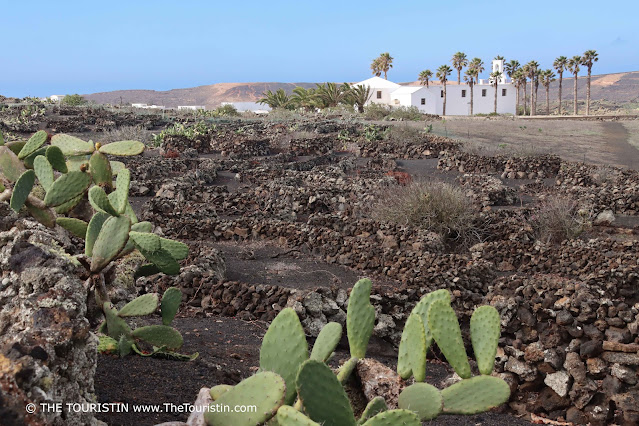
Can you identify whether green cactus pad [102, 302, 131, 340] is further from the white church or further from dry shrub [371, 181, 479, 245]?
the white church

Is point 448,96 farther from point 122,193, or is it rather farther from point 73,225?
point 122,193

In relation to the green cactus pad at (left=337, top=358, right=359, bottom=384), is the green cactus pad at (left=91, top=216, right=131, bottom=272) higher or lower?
higher

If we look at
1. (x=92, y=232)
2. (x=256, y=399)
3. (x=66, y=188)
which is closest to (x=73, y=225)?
(x=66, y=188)

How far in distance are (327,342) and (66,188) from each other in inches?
89.4

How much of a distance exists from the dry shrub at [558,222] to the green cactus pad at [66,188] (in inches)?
291

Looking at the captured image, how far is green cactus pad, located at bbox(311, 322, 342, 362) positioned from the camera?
2.32 meters

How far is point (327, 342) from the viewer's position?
2346mm

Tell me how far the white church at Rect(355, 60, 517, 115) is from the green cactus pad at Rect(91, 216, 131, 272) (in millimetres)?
52449

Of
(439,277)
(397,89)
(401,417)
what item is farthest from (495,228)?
(397,89)

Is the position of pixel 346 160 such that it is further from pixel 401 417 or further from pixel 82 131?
pixel 401 417

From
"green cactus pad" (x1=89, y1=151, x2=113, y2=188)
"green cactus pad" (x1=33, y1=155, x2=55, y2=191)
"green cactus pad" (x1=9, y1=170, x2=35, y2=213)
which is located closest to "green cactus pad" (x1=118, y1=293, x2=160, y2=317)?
"green cactus pad" (x1=9, y1=170, x2=35, y2=213)

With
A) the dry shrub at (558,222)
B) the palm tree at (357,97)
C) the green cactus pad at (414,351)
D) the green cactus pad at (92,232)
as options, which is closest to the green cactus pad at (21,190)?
the green cactus pad at (92,232)

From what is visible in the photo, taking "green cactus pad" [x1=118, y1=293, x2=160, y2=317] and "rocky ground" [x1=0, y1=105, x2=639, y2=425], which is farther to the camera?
"rocky ground" [x1=0, y1=105, x2=639, y2=425]

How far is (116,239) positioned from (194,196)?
956 cm
